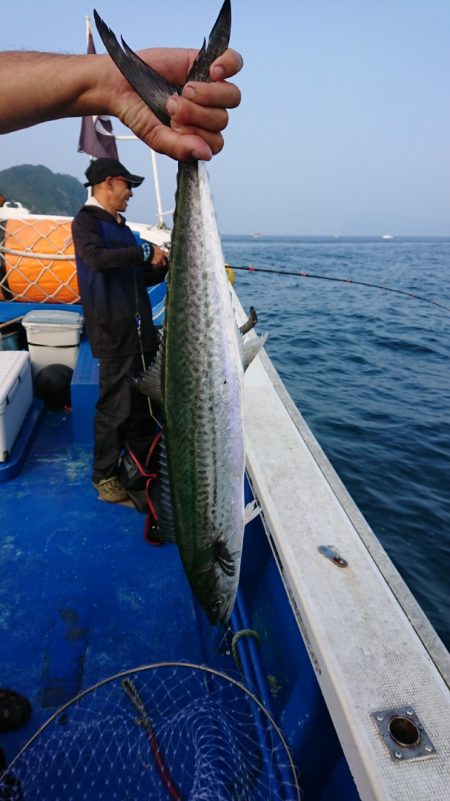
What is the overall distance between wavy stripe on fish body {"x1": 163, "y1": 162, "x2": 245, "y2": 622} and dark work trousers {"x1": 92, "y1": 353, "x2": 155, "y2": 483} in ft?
6.93

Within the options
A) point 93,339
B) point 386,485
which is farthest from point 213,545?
point 386,485

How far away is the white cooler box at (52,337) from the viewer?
4973mm

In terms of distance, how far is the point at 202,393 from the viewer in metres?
1.58

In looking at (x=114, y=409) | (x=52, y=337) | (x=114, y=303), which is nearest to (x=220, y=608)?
(x=114, y=409)

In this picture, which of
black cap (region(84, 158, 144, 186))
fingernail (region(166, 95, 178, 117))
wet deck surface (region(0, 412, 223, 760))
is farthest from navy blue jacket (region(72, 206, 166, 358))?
fingernail (region(166, 95, 178, 117))

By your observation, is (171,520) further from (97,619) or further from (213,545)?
(97,619)

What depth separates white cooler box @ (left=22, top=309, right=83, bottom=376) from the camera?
4973 millimetres

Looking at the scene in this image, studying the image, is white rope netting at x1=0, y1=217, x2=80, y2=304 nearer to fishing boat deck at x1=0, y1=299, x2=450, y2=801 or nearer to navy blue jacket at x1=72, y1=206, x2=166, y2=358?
navy blue jacket at x1=72, y1=206, x2=166, y2=358

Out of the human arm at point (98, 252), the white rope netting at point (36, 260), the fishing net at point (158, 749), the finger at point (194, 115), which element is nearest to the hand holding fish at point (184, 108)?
the finger at point (194, 115)

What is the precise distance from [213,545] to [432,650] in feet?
2.70

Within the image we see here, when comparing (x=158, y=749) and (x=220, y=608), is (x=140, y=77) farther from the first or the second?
(x=158, y=749)

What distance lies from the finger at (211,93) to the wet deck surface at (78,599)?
2.51m

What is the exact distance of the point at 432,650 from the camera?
157 centimetres

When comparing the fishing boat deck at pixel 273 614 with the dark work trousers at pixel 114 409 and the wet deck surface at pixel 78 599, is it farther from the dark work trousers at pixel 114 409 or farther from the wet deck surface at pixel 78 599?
the dark work trousers at pixel 114 409
